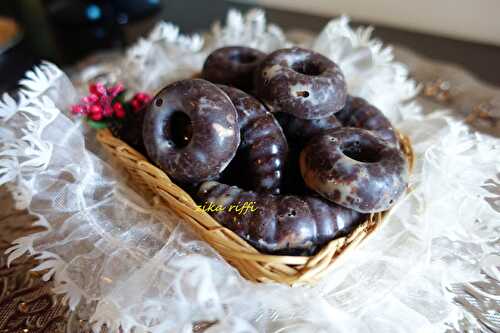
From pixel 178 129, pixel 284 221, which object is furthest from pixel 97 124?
pixel 284 221

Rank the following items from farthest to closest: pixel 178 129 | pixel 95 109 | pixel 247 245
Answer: pixel 95 109
pixel 178 129
pixel 247 245

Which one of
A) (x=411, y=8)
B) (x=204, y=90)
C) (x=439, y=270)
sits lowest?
(x=439, y=270)

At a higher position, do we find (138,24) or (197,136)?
(197,136)

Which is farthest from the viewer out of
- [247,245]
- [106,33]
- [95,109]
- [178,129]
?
[106,33]

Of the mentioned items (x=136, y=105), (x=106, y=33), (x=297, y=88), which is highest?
(x=297, y=88)

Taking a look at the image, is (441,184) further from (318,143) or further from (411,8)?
(411,8)

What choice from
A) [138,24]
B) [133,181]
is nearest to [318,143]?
[133,181]

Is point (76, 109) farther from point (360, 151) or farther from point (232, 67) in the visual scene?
point (360, 151)

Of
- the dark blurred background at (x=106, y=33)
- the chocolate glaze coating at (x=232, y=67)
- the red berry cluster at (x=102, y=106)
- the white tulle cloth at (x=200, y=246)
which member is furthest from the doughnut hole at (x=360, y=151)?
the dark blurred background at (x=106, y=33)
